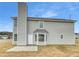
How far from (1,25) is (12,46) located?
0.63 meters

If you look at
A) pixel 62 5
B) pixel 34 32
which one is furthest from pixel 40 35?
pixel 62 5

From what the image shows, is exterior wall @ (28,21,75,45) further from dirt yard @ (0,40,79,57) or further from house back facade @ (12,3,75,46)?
dirt yard @ (0,40,79,57)

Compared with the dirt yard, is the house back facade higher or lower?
higher

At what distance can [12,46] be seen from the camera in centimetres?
1314

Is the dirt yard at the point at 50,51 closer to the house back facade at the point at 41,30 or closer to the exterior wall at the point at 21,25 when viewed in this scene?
the house back facade at the point at 41,30

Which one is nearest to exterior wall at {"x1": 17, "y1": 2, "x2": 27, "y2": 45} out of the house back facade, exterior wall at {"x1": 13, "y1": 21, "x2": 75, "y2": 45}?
the house back facade

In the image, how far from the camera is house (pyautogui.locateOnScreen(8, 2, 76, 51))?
13.1m

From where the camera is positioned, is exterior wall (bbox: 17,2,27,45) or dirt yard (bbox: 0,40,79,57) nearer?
exterior wall (bbox: 17,2,27,45)

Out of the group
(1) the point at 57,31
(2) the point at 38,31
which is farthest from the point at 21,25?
(1) the point at 57,31

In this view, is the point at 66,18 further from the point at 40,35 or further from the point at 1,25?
the point at 1,25

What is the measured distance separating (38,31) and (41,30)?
85mm

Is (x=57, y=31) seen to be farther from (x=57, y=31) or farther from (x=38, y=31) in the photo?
(x=38, y=31)

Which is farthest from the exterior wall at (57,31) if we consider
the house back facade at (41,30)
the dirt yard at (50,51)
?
the dirt yard at (50,51)

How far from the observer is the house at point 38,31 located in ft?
42.9
